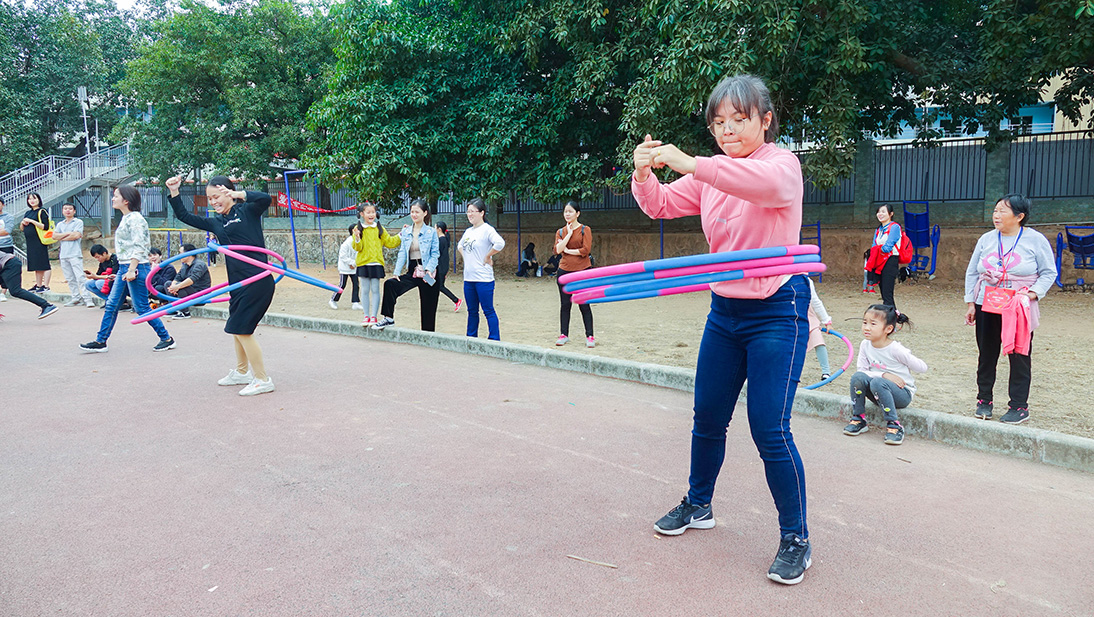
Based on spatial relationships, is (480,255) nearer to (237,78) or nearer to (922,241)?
(922,241)

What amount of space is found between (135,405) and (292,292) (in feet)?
31.4

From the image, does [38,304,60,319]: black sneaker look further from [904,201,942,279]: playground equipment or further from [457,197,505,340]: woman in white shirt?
[904,201,942,279]: playground equipment

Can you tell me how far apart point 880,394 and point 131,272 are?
314 inches

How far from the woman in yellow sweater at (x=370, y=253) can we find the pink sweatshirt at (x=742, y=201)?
6638 millimetres

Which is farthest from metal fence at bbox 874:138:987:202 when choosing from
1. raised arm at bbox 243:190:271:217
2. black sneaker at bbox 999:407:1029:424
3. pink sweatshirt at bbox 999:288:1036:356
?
raised arm at bbox 243:190:271:217

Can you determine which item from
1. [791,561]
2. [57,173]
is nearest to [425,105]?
[791,561]

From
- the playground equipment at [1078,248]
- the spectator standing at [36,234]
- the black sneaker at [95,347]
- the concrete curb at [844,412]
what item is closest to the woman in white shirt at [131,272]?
the black sneaker at [95,347]

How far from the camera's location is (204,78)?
2378 cm

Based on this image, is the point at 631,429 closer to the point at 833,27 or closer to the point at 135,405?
the point at 135,405

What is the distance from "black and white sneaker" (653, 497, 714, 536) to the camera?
3.59 meters

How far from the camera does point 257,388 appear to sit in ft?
A: 21.7

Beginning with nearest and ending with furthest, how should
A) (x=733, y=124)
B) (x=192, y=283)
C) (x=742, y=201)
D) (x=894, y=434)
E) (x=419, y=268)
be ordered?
(x=733, y=124), (x=742, y=201), (x=894, y=434), (x=419, y=268), (x=192, y=283)

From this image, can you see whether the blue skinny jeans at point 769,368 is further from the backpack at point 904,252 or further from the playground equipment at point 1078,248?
the playground equipment at point 1078,248

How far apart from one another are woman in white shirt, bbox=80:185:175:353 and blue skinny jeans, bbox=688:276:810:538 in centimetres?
740
